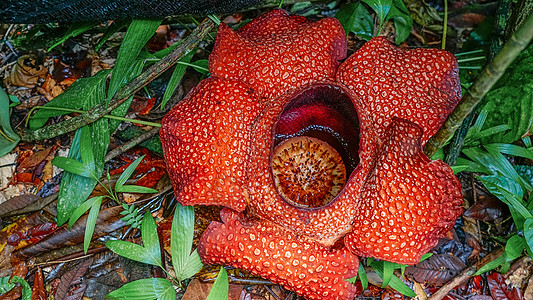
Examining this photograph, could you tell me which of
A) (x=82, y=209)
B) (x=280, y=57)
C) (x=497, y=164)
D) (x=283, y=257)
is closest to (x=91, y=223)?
(x=82, y=209)

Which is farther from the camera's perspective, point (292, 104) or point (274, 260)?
point (292, 104)

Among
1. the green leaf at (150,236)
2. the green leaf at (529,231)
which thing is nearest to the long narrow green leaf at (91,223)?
the green leaf at (150,236)

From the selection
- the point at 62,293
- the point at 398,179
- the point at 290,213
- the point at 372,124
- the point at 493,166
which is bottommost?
the point at 62,293

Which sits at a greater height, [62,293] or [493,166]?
[493,166]

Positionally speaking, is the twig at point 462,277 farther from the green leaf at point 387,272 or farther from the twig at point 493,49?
the twig at point 493,49

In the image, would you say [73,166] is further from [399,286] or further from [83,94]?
[399,286]

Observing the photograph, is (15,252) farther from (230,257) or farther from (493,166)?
(493,166)

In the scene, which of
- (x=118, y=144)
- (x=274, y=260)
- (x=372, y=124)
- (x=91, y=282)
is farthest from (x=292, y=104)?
(x=91, y=282)

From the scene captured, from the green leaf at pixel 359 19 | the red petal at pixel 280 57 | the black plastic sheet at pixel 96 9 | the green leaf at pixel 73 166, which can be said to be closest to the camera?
the black plastic sheet at pixel 96 9
